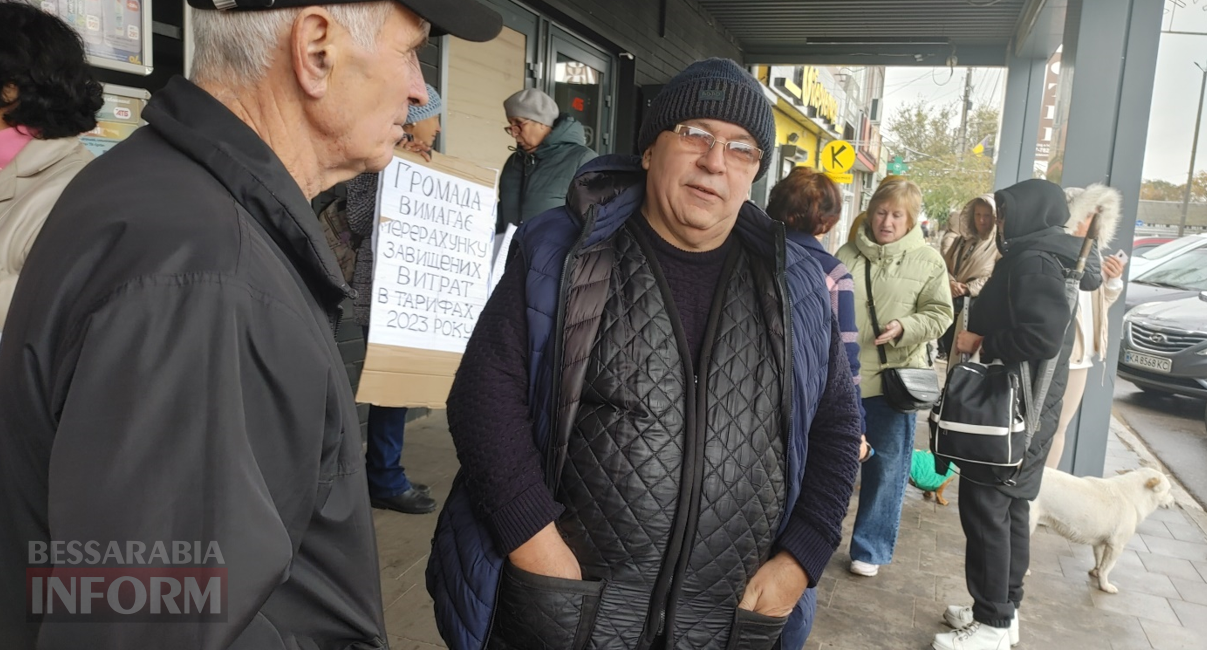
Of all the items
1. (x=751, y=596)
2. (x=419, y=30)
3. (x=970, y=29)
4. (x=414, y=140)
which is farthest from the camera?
(x=970, y=29)

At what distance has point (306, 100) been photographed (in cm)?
103

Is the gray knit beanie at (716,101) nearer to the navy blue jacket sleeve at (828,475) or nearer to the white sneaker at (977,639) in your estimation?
the navy blue jacket sleeve at (828,475)

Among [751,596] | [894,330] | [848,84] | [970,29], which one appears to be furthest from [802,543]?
[848,84]

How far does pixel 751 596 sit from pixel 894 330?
2.45m

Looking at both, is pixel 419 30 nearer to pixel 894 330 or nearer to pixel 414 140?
pixel 414 140

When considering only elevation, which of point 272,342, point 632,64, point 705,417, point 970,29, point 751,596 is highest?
point 970,29

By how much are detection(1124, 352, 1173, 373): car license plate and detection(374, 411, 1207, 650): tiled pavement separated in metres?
4.83

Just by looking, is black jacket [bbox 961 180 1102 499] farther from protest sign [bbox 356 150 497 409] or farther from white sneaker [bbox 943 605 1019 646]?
protest sign [bbox 356 150 497 409]

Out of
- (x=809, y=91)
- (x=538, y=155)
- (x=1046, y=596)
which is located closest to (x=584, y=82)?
(x=538, y=155)

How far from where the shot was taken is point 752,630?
178cm

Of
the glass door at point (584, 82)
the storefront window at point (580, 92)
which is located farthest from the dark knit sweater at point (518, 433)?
the storefront window at point (580, 92)

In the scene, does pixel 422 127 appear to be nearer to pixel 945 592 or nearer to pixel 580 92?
pixel 945 592

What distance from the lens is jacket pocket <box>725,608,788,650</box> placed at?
1.77 meters

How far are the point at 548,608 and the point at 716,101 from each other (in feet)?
4.02
